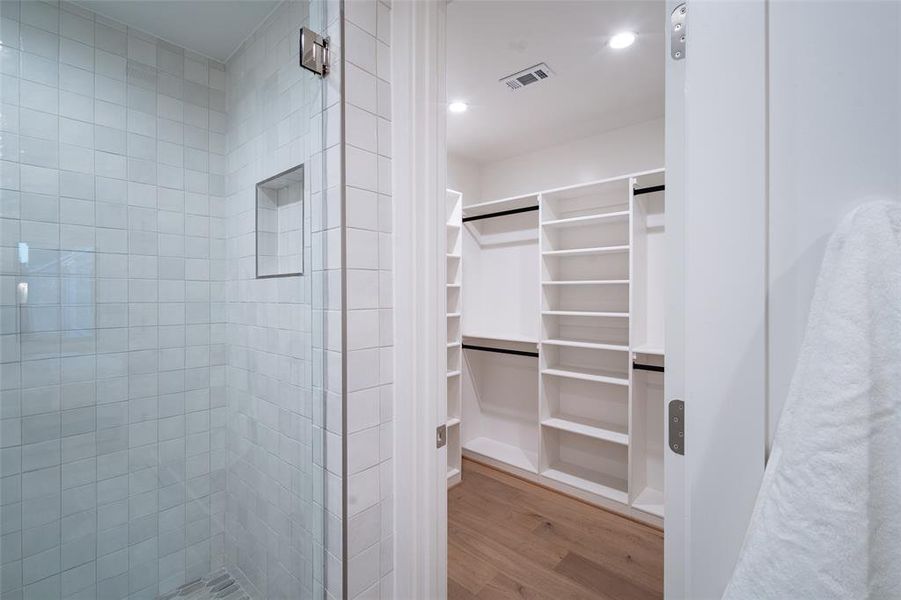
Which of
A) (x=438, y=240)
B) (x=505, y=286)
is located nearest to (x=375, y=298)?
(x=438, y=240)

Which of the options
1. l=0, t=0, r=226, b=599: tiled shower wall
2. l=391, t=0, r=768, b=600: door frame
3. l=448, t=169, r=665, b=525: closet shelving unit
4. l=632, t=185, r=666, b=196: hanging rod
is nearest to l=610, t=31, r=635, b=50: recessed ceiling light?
l=448, t=169, r=665, b=525: closet shelving unit

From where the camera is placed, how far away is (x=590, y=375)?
2717 millimetres

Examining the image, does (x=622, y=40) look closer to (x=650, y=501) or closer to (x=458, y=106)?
(x=458, y=106)

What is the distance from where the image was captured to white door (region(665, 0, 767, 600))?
46 centimetres

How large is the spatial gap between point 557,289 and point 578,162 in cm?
100

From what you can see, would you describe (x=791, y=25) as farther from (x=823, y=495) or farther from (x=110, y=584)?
(x=110, y=584)

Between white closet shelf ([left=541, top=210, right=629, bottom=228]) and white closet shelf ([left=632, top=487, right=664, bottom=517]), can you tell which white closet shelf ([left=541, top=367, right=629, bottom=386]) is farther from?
white closet shelf ([left=541, top=210, right=629, bottom=228])

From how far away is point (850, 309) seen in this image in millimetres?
360

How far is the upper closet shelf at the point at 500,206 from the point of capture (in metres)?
3.05

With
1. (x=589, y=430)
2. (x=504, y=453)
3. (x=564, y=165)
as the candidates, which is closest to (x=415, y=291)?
(x=589, y=430)

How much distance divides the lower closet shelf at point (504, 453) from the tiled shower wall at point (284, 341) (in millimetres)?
2165

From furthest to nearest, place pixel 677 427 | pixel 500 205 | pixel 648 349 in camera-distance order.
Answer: pixel 500 205, pixel 648 349, pixel 677 427

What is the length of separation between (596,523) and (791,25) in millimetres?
2628

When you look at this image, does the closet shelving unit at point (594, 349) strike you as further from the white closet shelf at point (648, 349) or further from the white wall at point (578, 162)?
the white wall at point (578, 162)
